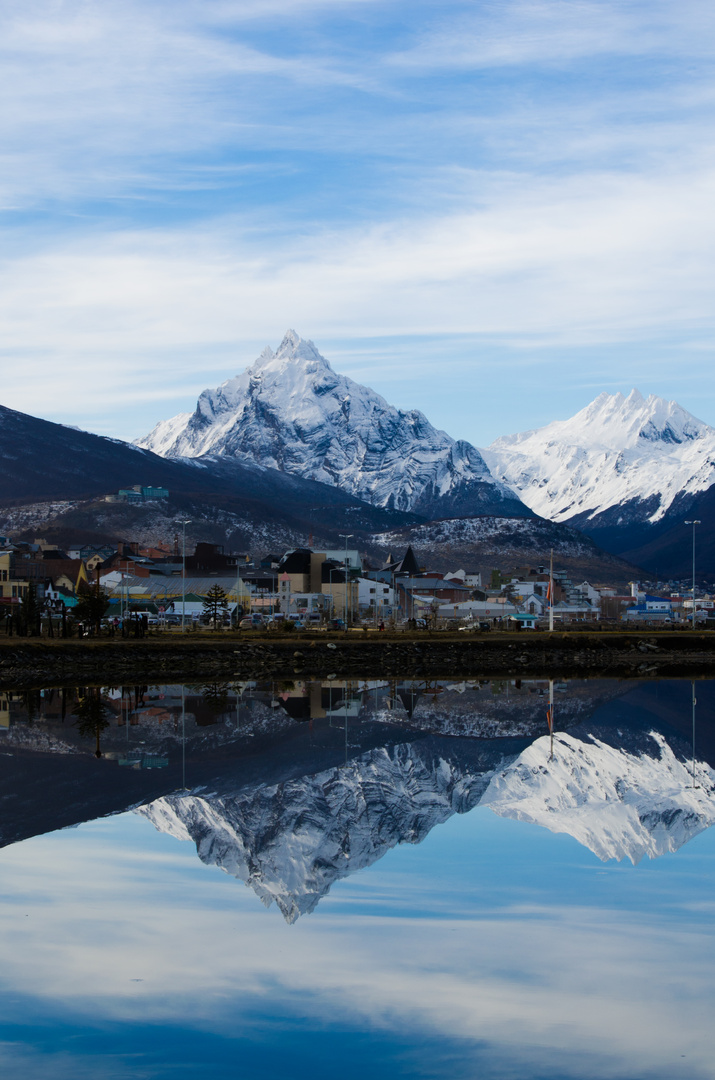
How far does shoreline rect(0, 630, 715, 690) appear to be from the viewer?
67.3 m

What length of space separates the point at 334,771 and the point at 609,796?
7868 millimetres

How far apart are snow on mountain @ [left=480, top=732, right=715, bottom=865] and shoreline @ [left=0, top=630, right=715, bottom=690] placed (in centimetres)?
3255

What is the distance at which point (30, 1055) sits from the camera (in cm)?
1225

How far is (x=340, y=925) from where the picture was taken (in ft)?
55.2

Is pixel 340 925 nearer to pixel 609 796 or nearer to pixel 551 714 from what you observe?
pixel 609 796

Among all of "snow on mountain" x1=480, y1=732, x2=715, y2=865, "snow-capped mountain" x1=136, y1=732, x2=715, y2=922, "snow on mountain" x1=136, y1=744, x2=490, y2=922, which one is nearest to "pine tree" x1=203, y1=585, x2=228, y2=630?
"snow-capped mountain" x1=136, y1=732, x2=715, y2=922

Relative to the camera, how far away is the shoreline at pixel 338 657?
221ft

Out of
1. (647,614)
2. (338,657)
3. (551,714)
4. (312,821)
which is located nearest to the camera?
(312,821)

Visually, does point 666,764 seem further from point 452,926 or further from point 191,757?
point 452,926

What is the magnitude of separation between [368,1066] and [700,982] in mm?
4948

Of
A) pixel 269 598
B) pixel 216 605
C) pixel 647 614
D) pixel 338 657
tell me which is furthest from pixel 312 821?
pixel 647 614

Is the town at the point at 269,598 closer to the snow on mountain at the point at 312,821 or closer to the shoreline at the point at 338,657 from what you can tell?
the shoreline at the point at 338,657

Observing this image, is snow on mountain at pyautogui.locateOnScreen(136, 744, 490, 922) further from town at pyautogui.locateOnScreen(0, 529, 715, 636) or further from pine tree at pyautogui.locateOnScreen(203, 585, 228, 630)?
pine tree at pyautogui.locateOnScreen(203, 585, 228, 630)

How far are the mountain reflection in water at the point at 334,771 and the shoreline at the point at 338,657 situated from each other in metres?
13.1
